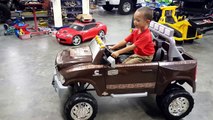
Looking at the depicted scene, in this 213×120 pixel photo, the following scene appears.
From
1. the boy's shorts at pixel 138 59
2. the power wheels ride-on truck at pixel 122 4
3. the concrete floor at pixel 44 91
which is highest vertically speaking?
the power wheels ride-on truck at pixel 122 4

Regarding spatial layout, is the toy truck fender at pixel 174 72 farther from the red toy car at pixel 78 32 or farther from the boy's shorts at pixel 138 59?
the red toy car at pixel 78 32

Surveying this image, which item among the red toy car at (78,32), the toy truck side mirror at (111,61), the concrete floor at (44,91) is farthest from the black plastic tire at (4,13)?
the toy truck side mirror at (111,61)

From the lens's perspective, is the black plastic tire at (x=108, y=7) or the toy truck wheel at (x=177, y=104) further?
the black plastic tire at (x=108, y=7)

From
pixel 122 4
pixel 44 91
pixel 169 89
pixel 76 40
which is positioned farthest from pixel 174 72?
pixel 122 4

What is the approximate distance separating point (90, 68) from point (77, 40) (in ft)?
11.6

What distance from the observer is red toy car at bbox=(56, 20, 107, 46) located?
6.08 metres

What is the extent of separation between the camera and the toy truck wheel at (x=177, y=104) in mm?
3037

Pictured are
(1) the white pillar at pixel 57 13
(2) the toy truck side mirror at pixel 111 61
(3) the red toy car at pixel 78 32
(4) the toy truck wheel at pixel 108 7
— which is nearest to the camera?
(2) the toy truck side mirror at pixel 111 61

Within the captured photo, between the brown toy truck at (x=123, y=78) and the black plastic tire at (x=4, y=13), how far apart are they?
6317 millimetres

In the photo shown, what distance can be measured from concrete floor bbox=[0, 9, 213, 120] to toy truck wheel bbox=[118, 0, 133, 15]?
480cm

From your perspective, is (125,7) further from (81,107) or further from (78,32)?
(81,107)

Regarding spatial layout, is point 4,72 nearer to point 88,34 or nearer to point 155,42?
point 88,34

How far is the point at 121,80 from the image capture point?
9.67 ft

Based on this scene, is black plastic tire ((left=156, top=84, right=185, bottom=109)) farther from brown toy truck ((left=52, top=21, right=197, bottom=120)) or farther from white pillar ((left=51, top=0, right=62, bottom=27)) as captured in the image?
white pillar ((left=51, top=0, right=62, bottom=27))
